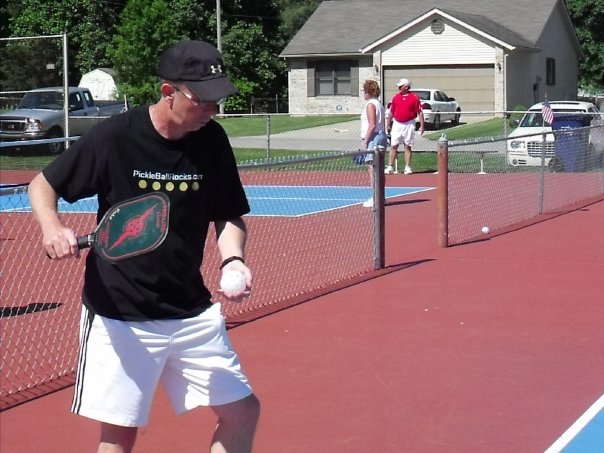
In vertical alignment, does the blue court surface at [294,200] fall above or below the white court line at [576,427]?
above

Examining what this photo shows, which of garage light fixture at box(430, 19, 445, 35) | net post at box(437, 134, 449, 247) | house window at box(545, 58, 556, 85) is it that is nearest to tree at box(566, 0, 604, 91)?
house window at box(545, 58, 556, 85)

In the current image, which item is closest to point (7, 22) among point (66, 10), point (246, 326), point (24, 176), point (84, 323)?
point (66, 10)

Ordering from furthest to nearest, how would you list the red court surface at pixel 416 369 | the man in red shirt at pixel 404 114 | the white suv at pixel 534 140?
the man in red shirt at pixel 404 114 → the white suv at pixel 534 140 → the red court surface at pixel 416 369

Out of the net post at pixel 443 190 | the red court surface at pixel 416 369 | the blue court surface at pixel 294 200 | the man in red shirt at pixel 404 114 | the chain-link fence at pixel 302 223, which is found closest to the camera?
the red court surface at pixel 416 369

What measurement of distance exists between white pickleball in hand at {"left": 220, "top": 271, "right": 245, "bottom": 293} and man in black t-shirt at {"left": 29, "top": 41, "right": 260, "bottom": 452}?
0.02 metres

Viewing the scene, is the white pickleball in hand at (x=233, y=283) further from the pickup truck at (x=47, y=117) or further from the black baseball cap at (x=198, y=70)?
the pickup truck at (x=47, y=117)

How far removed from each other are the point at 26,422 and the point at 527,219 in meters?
10.2

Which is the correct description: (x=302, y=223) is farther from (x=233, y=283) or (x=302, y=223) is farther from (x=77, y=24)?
(x=77, y=24)

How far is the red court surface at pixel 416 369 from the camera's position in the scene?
18.6 feet

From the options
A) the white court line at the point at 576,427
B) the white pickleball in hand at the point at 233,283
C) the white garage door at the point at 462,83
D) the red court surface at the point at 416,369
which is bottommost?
the white court line at the point at 576,427

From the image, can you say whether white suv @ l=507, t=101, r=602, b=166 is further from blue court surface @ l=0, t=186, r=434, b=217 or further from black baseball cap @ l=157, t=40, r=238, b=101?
black baseball cap @ l=157, t=40, r=238, b=101

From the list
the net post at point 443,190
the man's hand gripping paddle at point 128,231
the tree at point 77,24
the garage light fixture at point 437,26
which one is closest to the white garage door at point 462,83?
the garage light fixture at point 437,26

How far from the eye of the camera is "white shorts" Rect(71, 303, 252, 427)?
4.00 m

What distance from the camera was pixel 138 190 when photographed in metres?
4.01
